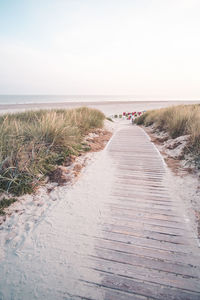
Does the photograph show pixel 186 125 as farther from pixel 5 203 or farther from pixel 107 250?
pixel 5 203

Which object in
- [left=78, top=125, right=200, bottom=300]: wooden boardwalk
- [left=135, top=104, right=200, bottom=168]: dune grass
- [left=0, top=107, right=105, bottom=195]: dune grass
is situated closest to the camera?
[left=78, top=125, right=200, bottom=300]: wooden boardwalk

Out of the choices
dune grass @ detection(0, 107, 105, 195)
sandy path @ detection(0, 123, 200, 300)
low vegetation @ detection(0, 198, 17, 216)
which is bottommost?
sandy path @ detection(0, 123, 200, 300)

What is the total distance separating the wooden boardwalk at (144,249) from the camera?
1.85 meters

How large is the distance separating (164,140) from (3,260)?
7170 millimetres

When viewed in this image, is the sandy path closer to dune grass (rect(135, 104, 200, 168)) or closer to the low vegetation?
the low vegetation

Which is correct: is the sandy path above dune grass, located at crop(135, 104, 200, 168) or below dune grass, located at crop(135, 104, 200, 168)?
below

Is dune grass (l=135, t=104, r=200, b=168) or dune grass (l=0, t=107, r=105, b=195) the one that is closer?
dune grass (l=0, t=107, r=105, b=195)

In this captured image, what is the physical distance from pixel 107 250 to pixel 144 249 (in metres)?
0.48

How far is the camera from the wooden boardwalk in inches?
72.9

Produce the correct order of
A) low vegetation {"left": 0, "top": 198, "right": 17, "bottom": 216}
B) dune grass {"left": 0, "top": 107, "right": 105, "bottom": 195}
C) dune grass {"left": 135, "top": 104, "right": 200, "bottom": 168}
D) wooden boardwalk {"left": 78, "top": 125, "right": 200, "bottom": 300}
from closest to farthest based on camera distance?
wooden boardwalk {"left": 78, "top": 125, "right": 200, "bottom": 300} → low vegetation {"left": 0, "top": 198, "right": 17, "bottom": 216} → dune grass {"left": 0, "top": 107, "right": 105, "bottom": 195} → dune grass {"left": 135, "top": 104, "right": 200, "bottom": 168}

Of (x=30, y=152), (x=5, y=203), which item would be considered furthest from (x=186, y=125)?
(x=5, y=203)

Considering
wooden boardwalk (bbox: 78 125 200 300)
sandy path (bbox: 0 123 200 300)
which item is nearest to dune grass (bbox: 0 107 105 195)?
sandy path (bbox: 0 123 200 300)

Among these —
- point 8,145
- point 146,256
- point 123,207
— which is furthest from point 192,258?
point 8,145

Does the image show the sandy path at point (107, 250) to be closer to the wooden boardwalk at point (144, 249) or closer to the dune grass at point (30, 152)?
the wooden boardwalk at point (144, 249)
